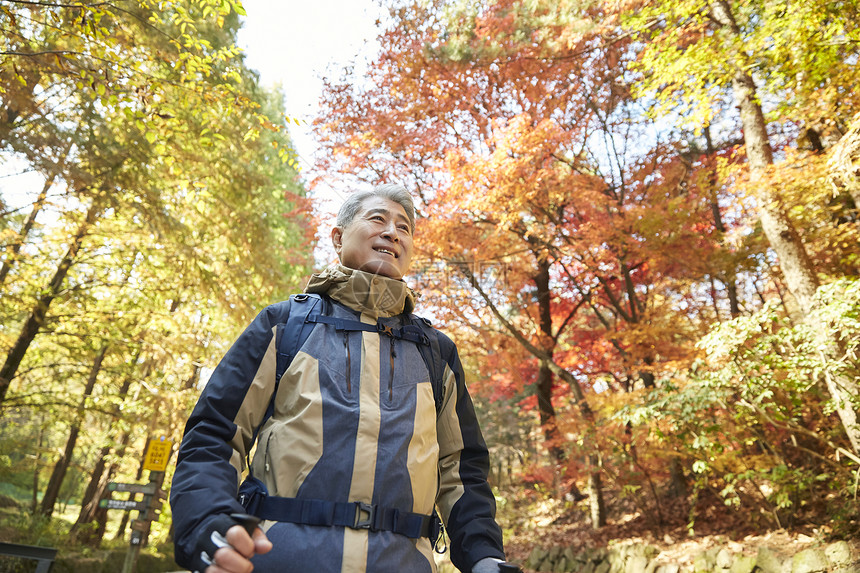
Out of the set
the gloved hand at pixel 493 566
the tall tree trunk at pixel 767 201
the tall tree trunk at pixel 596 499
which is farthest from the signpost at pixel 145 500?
the tall tree trunk at pixel 767 201

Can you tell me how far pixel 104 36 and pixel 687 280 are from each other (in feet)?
32.6

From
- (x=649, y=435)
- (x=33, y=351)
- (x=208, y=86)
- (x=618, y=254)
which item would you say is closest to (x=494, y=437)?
(x=618, y=254)

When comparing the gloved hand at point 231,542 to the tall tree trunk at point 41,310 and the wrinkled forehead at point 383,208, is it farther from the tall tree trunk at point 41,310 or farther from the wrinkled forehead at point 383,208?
the tall tree trunk at point 41,310

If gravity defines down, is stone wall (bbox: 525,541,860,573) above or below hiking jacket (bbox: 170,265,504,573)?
below

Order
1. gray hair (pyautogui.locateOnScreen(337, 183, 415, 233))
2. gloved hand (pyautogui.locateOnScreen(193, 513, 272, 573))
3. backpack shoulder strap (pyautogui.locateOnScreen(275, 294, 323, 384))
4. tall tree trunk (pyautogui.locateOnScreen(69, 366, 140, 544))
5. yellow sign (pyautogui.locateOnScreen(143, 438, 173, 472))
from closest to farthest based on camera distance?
→ gloved hand (pyautogui.locateOnScreen(193, 513, 272, 573)) < backpack shoulder strap (pyautogui.locateOnScreen(275, 294, 323, 384)) < gray hair (pyautogui.locateOnScreen(337, 183, 415, 233)) < yellow sign (pyautogui.locateOnScreen(143, 438, 173, 472)) < tall tree trunk (pyautogui.locateOnScreen(69, 366, 140, 544))

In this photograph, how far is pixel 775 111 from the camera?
17.9 feet

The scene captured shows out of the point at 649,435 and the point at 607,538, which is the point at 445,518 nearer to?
the point at 649,435

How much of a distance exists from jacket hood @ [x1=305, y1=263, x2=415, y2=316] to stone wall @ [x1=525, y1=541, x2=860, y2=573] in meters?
5.76

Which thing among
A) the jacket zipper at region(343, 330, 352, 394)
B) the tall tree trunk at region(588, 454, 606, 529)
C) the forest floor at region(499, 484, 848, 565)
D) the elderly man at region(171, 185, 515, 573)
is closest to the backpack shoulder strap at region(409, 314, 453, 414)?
the elderly man at region(171, 185, 515, 573)

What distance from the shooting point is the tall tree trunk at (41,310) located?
7547mm

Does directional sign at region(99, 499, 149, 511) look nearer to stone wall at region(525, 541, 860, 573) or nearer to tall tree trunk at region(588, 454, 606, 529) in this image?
stone wall at region(525, 541, 860, 573)

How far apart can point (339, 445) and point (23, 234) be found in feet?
31.3

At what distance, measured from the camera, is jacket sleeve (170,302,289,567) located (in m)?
1.11

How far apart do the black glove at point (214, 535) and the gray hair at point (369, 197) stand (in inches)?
41.5
